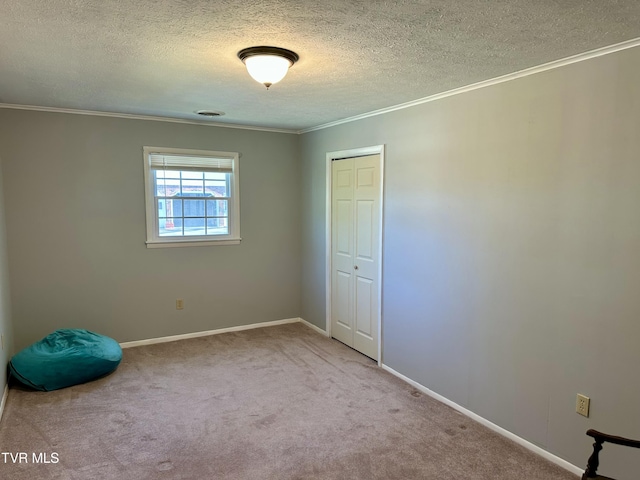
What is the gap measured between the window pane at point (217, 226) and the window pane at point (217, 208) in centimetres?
6

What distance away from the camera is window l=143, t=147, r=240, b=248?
438cm

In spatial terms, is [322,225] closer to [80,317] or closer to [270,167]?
[270,167]

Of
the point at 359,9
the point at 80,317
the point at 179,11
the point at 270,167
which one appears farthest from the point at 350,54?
the point at 80,317

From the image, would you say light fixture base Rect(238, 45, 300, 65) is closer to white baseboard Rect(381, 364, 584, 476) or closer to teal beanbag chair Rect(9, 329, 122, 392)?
white baseboard Rect(381, 364, 584, 476)

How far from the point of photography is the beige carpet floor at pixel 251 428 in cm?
241

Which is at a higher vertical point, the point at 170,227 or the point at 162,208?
the point at 162,208

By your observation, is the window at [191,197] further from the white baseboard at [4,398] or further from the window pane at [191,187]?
the white baseboard at [4,398]

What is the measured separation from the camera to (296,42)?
208cm

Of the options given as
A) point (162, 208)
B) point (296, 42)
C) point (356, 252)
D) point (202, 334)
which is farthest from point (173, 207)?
point (296, 42)

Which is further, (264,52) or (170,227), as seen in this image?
(170,227)

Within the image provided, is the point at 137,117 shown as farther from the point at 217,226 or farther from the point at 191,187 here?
the point at 217,226

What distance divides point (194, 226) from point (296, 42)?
2989 millimetres
